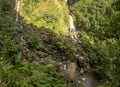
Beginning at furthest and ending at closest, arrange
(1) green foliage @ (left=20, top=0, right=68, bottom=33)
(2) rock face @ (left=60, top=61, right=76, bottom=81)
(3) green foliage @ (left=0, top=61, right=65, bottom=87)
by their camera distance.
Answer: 1. (1) green foliage @ (left=20, top=0, right=68, bottom=33)
2. (2) rock face @ (left=60, top=61, right=76, bottom=81)
3. (3) green foliage @ (left=0, top=61, right=65, bottom=87)

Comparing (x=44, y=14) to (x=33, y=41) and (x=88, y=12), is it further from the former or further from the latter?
(x=88, y=12)

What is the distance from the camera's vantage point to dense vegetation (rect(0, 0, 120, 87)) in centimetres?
1071

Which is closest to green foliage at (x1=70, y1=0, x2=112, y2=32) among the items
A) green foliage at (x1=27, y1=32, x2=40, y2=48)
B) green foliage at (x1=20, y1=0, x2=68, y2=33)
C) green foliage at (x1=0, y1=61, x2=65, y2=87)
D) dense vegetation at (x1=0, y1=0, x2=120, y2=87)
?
dense vegetation at (x1=0, y1=0, x2=120, y2=87)

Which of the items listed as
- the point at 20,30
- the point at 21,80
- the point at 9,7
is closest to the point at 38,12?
the point at 9,7

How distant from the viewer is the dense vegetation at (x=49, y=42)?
1071 cm

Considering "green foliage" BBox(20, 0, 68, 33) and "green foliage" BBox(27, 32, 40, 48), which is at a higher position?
"green foliage" BBox(20, 0, 68, 33)

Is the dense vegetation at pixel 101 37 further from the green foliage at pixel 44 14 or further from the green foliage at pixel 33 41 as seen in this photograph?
the green foliage at pixel 33 41

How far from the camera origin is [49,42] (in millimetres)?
26422

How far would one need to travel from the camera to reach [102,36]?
10172 mm

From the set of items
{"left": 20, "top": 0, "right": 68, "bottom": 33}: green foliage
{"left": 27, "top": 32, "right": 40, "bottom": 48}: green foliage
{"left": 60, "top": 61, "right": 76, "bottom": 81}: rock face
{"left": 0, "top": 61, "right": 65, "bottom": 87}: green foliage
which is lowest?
{"left": 60, "top": 61, "right": 76, "bottom": 81}: rock face

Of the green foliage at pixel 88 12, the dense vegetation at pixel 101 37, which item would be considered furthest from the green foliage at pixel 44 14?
the green foliage at pixel 88 12

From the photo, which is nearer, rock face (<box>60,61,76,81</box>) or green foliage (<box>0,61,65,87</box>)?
green foliage (<box>0,61,65,87</box>)

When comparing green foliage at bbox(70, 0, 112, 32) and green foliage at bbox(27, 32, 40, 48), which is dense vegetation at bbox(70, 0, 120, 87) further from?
green foliage at bbox(27, 32, 40, 48)

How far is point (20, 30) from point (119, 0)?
Result: 59.1 ft
